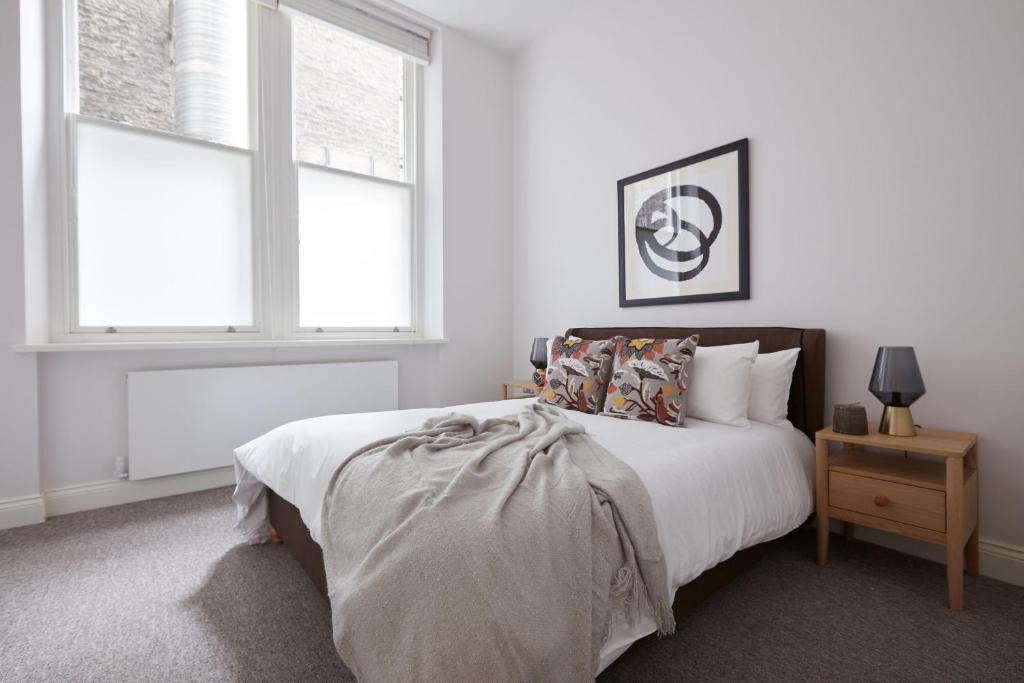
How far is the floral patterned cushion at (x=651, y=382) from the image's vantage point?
2113 millimetres

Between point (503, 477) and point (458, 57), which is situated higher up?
point (458, 57)

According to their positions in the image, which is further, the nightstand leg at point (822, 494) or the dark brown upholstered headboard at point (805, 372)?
the dark brown upholstered headboard at point (805, 372)

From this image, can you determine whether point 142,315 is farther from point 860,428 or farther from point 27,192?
point 860,428

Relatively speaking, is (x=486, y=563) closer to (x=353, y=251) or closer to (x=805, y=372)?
(x=805, y=372)

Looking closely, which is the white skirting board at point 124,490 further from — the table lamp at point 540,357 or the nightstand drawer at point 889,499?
the nightstand drawer at point 889,499

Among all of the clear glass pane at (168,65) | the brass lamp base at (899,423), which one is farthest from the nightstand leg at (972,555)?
the clear glass pane at (168,65)

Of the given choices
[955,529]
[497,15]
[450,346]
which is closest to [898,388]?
[955,529]

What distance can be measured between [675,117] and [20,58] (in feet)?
11.4

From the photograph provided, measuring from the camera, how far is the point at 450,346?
Result: 3877 mm

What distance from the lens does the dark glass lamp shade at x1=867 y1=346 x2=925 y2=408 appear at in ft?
5.90

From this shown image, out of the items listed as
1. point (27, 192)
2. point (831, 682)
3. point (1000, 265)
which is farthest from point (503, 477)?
point (27, 192)

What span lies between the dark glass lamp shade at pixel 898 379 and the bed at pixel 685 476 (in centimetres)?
37

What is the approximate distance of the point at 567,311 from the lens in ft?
12.1

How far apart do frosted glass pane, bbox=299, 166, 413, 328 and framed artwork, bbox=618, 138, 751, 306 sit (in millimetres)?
1776
